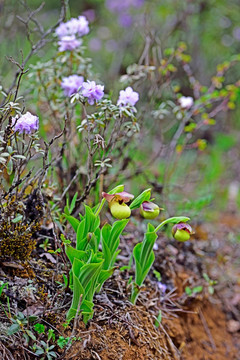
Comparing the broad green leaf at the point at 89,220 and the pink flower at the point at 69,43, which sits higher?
the pink flower at the point at 69,43

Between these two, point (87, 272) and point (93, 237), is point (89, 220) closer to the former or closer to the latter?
point (93, 237)

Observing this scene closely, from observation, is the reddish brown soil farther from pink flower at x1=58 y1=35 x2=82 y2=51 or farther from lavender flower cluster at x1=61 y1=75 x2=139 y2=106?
pink flower at x1=58 y1=35 x2=82 y2=51

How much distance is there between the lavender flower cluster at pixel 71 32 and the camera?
5.47 feet

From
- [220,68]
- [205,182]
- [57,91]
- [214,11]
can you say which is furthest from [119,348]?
[214,11]

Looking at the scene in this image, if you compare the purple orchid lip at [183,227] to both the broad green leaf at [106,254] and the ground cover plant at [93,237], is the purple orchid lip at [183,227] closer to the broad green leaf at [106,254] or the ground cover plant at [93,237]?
the ground cover plant at [93,237]

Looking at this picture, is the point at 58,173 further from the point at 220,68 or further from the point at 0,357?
the point at 220,68

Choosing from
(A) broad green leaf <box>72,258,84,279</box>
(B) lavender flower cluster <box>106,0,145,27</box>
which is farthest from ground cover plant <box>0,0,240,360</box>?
(B) lavender flower cluster <box>106,0,145,27</box>

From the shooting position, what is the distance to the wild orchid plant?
1.10 m

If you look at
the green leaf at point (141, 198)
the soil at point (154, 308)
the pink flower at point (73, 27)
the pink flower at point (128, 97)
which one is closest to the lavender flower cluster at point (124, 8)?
the pink flower at point (73, 27)

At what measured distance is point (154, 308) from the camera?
1488mm

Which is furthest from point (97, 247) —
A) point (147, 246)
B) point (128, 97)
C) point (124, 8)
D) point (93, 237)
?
point (124, 8)

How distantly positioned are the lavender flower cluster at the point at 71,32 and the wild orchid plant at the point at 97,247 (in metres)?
0.82

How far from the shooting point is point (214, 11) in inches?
169

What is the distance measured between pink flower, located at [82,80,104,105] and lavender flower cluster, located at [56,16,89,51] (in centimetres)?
47
